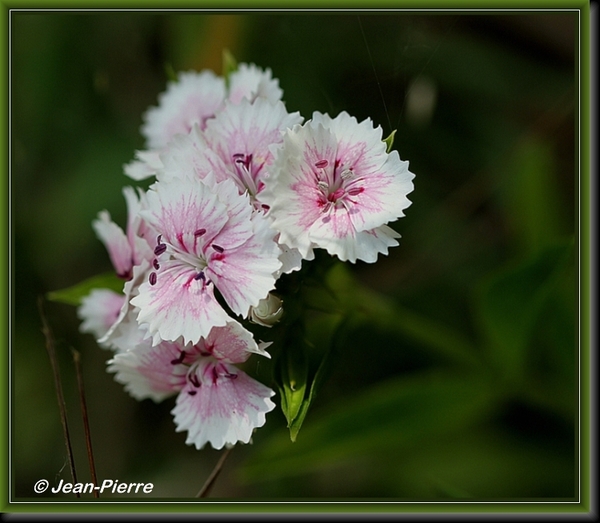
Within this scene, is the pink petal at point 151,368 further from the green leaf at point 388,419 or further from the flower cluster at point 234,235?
the green leaf at point 388,419

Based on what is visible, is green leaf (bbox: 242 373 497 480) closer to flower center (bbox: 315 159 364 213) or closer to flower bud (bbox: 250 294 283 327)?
flower bud (bbox: 250 294 283 327)

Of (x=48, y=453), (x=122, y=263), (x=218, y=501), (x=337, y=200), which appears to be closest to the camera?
(x=337, y=200)

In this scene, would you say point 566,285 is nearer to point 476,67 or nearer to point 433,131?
point 433,131

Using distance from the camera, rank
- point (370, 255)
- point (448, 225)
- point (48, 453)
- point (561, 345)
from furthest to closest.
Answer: point (448, 225), point (48, 453), point (561, 345), point (370, 255)

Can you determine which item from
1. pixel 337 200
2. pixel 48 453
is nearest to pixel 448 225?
pixel 337 200

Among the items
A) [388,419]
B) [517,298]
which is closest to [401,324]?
→ [388,419]

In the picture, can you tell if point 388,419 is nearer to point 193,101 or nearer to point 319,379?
point 319,379

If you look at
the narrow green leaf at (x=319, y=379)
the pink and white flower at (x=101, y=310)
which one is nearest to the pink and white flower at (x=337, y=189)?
the narrow green leaf at (x=319, y=379)
